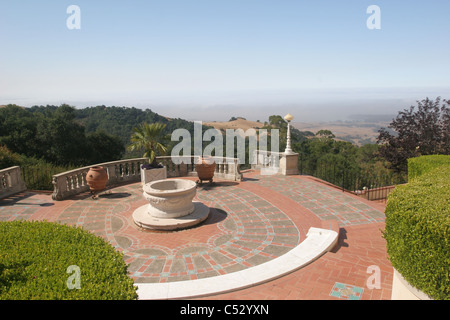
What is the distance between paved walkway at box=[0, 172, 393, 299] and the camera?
5.65 m

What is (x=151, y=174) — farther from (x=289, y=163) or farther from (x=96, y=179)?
(x=289, y=163)

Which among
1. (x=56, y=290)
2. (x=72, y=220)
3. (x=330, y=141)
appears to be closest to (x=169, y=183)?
(x=72, y=220)

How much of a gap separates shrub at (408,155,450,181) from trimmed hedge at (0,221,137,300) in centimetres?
1136

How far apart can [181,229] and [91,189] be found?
5.06 meters

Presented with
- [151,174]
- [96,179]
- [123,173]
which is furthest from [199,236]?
[123,173]

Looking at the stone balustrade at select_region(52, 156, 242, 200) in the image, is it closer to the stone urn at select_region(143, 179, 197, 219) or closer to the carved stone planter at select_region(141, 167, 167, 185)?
the carved stone planter at select_region(141, 167, 167, 185)

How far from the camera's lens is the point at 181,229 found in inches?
343

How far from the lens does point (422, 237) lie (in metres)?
4.11

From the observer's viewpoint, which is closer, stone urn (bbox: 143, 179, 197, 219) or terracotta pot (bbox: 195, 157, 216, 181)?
stone urn (bbox: 143, 179, 197, 219)

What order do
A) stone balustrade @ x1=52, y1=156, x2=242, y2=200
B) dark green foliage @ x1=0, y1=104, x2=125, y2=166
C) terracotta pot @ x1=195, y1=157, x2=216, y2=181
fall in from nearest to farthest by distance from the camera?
stone balustrade @ x1=52, y1=156, x2=242, y2=200 < terracotta pot @ x1=195, y1=157, x2=216, y2=181 < dark green foliage @ x1=0, y1=104, x2=125, y2=166

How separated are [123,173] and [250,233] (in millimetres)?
8095

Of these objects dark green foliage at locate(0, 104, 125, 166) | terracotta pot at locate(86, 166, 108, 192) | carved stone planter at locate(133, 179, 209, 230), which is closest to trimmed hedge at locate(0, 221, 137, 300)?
carved stone planter at locate(133, 179, 209, 230)
